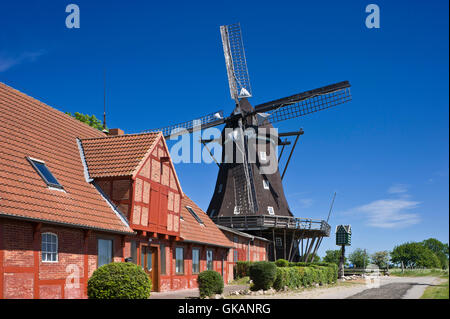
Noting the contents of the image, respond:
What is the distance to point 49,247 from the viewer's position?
16.0 m

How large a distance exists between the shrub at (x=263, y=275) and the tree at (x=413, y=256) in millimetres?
79223

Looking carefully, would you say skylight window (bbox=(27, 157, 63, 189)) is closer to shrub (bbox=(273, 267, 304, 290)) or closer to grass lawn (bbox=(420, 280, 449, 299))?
shrub (bbox=(273, 267, 304, 290))

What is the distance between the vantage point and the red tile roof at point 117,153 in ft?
67.0

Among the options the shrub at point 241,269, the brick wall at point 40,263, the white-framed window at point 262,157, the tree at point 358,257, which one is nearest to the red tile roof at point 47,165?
the brick wall at point 40,263

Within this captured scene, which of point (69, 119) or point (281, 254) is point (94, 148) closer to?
point (69, 119)

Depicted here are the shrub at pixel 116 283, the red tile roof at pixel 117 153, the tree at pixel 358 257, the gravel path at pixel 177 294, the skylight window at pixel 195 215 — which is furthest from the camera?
the tree at pixel 358 257

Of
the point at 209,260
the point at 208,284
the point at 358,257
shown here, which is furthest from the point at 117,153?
the point at 358,257

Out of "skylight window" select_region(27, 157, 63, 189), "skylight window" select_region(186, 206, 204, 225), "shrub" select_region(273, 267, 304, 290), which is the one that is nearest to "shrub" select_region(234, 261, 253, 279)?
"shrub" select_region(273, 267, 304, 290)

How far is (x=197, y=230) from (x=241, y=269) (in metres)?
9.92

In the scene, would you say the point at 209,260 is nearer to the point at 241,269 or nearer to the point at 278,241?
the point at 241,269

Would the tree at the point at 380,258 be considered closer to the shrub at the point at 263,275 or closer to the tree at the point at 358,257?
the tree at the point at 358,257

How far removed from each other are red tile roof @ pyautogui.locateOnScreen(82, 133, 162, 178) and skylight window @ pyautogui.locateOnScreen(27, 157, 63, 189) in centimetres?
259

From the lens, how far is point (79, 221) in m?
16.9
